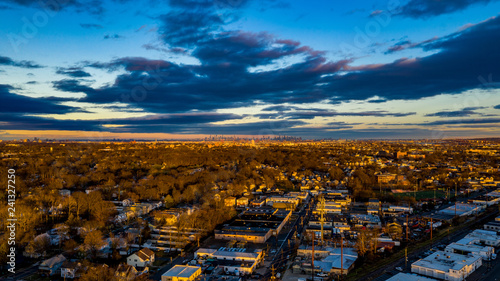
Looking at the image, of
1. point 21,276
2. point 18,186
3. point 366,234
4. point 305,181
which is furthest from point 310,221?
point 18,186

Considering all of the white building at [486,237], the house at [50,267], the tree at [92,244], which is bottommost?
the white building at [486,237]

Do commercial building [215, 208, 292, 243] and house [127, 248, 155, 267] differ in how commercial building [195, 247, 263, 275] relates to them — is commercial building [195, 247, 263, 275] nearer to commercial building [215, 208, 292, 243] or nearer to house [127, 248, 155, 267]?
commercial building [215, 208, 292, 243]

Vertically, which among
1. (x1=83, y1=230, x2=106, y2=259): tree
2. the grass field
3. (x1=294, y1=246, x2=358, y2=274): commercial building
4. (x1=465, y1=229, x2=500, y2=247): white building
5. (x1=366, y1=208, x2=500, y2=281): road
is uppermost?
(x1=83, y1=230, x2=106, y2=259): tree

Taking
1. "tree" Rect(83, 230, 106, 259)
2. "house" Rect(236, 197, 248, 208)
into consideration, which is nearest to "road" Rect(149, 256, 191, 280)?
"tree" Rect(83, 230, 106, 259)

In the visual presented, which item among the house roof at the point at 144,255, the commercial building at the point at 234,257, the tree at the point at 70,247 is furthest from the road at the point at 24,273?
the commercial building at the point at 234,257

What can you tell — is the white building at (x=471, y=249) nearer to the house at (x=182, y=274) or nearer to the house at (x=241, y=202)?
the house at (x=182, y=274)

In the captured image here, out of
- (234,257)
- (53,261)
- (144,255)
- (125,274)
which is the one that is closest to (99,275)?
(125,274)

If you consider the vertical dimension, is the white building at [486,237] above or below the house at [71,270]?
below
